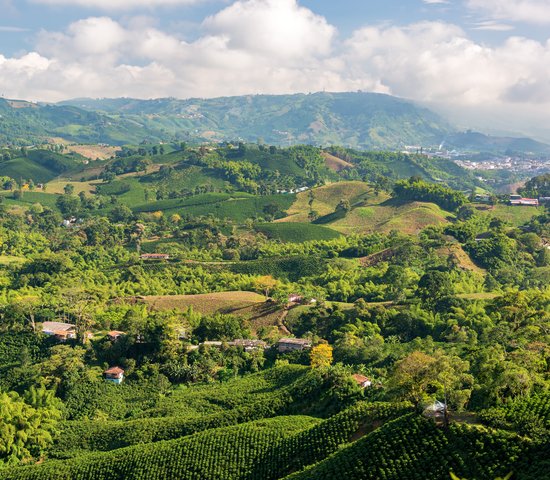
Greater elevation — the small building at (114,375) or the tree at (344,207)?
the tree at (344,207)

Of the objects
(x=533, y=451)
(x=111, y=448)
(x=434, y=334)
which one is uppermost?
(x=533, y=451)

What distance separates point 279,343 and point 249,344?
9.36 ft

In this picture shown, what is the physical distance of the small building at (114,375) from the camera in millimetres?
46219

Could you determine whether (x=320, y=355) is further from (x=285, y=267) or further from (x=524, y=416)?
(x=285, y=267)

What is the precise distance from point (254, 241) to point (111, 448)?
58.9 meters

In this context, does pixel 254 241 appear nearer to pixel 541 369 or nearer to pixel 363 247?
pixel 363 247

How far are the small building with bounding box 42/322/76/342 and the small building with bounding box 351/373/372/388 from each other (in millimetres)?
27143

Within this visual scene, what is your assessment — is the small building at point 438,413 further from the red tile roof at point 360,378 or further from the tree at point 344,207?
the tree at point 344,207

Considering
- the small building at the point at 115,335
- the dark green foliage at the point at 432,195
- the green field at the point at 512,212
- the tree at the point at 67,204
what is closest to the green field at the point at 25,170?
the tree at the point at 67,204

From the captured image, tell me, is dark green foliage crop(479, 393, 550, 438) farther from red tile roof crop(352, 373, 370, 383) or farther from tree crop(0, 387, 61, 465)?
tree crop(0, 387, 61, 465)

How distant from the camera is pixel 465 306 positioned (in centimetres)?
5550

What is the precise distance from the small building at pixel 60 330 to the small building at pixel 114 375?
7.33 metres

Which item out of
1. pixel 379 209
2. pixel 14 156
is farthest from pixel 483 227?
pixel 14 156

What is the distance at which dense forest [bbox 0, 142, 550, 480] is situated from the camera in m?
28.4
